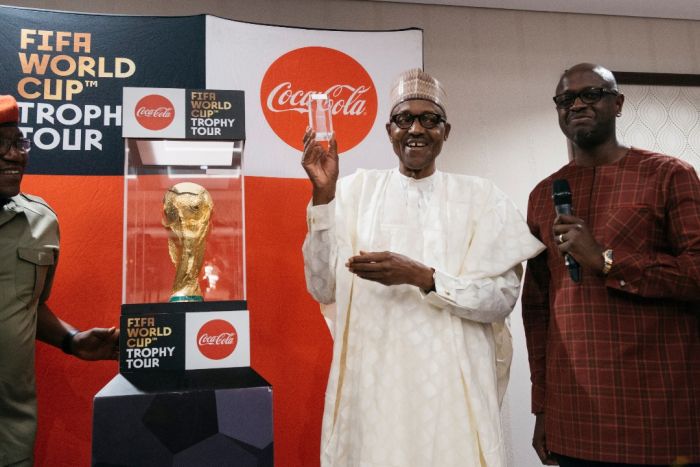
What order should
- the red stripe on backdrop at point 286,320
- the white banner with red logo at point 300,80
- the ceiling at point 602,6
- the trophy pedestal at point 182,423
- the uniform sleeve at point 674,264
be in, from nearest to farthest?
the trophy pedestal at point 182,423
the uniform sleeve at point 674,264
the red stripe on backdrop at point 286,320
the white banner with red logo at point 300,80
the ceiling at point 602,6

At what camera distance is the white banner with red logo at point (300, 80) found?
323cm

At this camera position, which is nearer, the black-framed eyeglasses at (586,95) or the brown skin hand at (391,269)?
the brown skin hand at (391,269)

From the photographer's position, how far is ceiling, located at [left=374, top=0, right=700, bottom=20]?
164 inches

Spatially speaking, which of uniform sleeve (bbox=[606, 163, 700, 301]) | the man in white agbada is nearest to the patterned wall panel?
uniform sleeve (bbox=[606, 163, 700, 301])

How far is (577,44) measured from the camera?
4.30 meters

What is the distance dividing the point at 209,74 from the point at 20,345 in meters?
1.57

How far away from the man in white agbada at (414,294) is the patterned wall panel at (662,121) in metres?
2.36

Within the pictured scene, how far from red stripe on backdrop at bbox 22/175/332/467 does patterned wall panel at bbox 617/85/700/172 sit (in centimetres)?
228

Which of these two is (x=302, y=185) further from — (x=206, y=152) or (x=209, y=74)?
(x=206, y=152)

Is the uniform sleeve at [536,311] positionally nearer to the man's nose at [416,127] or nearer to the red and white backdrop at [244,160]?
the man's nose at [416,127]

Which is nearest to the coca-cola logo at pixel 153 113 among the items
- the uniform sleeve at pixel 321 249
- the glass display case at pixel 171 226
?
the glass display case at pixel 171 226

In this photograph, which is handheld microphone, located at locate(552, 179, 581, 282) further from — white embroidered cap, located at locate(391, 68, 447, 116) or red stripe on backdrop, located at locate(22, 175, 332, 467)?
red stripe on backdrop, located at locate(22, 175, 332, 467)

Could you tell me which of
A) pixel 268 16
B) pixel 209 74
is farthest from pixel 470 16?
pixel 209 74

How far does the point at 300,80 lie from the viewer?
3.32 m
